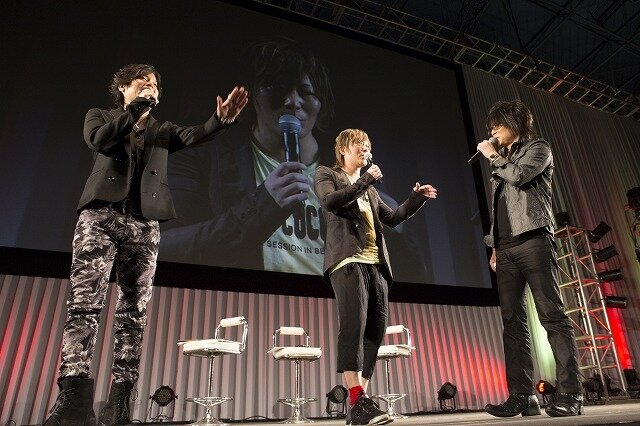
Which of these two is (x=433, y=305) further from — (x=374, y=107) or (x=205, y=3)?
(x=205, y=3)

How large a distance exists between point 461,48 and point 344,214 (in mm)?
6234

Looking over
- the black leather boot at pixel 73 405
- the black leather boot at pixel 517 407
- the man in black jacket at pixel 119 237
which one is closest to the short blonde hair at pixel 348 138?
the man in black jacket at pixel 119 237

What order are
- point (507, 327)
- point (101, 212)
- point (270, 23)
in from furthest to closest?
point (270, 23) < point (507, 327) < point (101, 212)

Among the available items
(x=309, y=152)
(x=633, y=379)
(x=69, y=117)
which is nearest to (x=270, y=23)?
(x=309, y=152)

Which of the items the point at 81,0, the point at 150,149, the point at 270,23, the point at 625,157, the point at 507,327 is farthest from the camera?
the point at 625,157

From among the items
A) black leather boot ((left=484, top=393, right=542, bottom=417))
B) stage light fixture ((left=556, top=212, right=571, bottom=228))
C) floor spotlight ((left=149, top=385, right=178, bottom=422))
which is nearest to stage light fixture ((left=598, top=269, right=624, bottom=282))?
stage light fixture ((left=556, top=212, right=571, bottom=228))

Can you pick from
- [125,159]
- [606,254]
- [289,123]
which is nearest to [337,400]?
[289,123]

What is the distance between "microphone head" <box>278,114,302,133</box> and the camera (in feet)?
16.6

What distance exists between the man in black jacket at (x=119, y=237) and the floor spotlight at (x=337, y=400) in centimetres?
344

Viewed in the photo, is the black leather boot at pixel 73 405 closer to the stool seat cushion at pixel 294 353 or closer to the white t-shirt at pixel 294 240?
the stool seat cushion at pixel 294 353

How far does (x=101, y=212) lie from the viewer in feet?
5.07

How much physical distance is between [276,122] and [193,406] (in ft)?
9.91

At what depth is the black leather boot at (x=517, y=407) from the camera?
186cm

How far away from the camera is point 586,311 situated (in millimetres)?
5551
